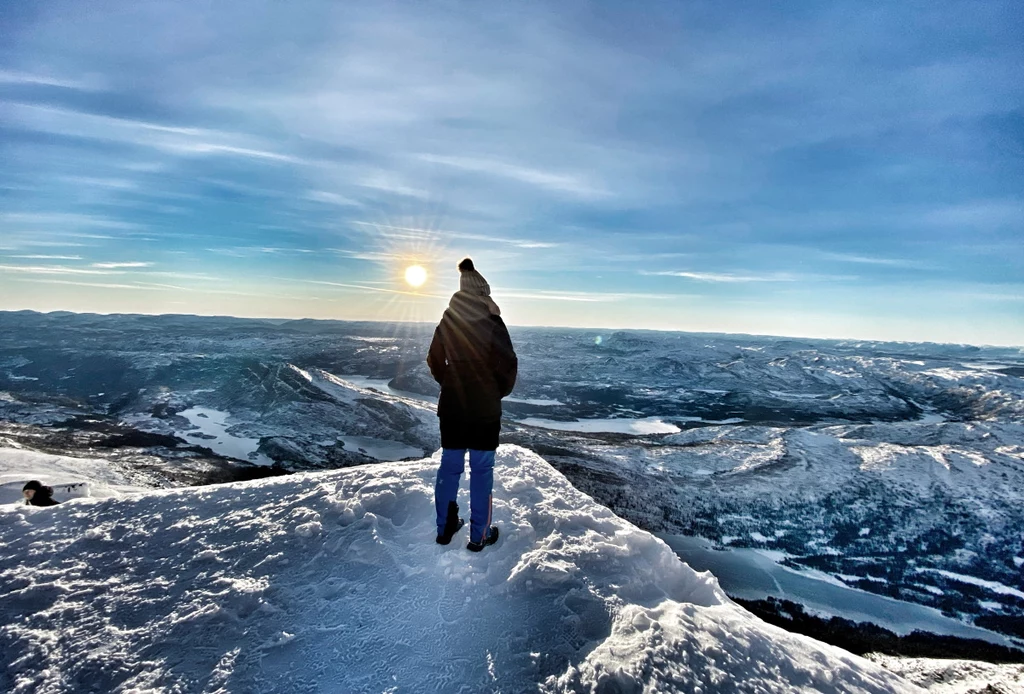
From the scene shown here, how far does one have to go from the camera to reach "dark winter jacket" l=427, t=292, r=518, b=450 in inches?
203

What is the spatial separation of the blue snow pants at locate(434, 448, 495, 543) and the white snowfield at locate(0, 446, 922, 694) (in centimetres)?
32

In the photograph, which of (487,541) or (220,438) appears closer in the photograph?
(487,541)

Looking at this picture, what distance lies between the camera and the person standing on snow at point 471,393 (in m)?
5.14

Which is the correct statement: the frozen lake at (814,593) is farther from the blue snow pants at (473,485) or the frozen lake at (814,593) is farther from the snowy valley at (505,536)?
the blue snow pants at (473,485)

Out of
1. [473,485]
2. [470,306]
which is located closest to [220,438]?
[473,485]

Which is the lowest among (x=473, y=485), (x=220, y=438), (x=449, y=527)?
(x=220, y=438)

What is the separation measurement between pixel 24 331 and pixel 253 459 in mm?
177573

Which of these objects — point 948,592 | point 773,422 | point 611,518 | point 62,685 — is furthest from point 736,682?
point 773,422

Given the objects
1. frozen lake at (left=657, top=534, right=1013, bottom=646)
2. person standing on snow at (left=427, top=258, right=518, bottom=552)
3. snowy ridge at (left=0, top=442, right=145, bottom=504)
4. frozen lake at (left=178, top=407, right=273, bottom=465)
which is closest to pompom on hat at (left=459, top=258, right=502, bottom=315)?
person standing on snow at (left=427, top=258, right=518, bottom=552)

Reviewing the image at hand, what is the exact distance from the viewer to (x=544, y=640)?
397 centimetres

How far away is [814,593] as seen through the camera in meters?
26.5

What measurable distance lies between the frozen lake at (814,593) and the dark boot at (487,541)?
22439mm

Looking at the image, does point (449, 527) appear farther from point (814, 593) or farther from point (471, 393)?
point (814, 593)

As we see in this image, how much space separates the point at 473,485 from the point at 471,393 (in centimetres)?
95
